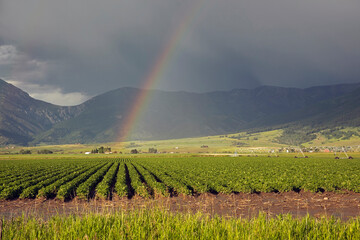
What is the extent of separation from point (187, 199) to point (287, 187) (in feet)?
39.8

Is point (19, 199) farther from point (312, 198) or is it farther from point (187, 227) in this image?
point (312, 198)

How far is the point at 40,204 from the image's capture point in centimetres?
2462

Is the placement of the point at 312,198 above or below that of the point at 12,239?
below

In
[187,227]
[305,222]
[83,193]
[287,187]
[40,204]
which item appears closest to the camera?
[187,227]

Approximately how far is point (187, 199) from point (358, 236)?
19387mm

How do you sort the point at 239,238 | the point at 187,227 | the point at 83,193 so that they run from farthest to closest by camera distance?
the point at 83,193 < the point at 187,227 < the point at 239,238

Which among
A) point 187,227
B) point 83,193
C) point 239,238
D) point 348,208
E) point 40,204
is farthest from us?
point 83,193

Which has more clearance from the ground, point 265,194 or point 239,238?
point 239,238

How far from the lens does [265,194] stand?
27797mm

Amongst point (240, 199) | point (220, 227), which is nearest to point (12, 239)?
point (220, 227)

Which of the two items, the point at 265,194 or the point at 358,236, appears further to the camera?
the point at 265,194

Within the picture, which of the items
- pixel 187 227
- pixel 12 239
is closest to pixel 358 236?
pixel 187 227

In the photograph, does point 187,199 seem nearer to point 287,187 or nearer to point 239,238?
point 287,187

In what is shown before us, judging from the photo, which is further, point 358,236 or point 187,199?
point 187,199
